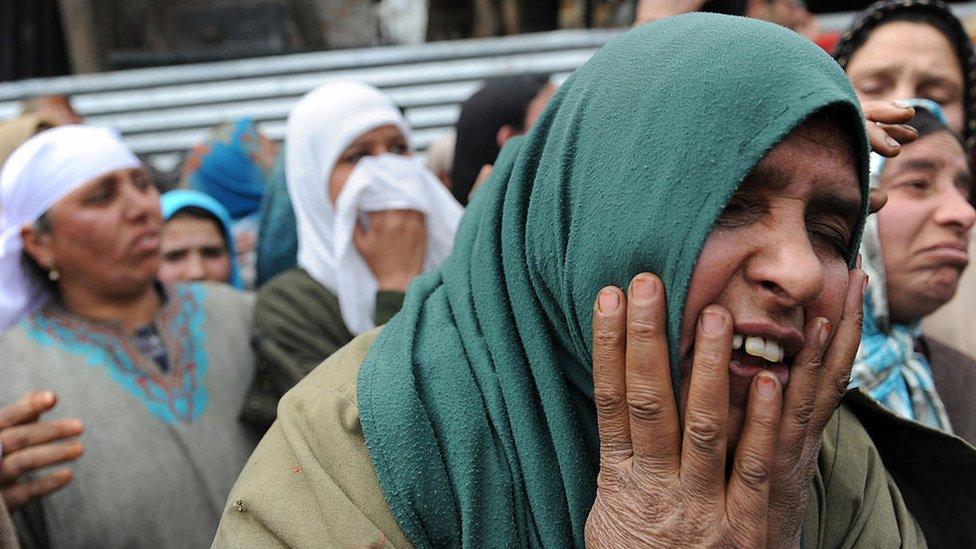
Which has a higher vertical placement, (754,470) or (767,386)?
(767,386)

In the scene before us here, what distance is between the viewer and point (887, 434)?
65.4 inches

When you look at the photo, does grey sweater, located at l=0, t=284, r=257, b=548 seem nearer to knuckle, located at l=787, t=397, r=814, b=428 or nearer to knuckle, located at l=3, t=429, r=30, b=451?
knuckle, located at l=3, t=429, r=30, b=451

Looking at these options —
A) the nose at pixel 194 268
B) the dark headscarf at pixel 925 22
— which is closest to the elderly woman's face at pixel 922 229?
the dark headscarf at pixel 925 22

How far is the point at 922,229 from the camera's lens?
2.16 metres

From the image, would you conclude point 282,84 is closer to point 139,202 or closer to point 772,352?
point 139,202

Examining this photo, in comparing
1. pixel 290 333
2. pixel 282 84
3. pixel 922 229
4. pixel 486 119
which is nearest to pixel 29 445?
pixel 290 333

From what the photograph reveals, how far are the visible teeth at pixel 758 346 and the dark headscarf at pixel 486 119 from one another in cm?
199

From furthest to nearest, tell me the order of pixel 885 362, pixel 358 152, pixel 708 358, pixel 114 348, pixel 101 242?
pixel 358 152
pixel 101 242
pixel 114 348
pixel 885 362
pixel 708 358

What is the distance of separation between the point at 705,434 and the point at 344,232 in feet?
6.11

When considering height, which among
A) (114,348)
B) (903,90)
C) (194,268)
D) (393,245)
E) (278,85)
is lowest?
(278,85)

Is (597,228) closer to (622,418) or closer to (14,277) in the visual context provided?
(622,418)

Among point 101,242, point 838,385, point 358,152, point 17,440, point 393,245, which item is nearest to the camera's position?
point 838,385

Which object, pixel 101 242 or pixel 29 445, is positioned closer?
pixel 29 445

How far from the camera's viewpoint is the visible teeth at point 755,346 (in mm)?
1188
